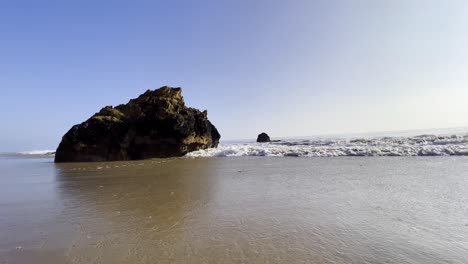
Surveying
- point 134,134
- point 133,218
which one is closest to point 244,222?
point 133,218

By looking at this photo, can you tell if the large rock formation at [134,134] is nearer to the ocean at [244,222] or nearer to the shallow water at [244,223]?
the ocean at [244,222]

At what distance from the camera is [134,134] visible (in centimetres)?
2033

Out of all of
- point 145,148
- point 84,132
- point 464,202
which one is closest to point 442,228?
point 464,202

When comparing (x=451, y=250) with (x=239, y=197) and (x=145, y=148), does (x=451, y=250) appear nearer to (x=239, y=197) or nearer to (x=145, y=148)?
(x=239, y=197)

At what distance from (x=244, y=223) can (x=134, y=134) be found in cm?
1750

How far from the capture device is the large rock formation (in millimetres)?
19234

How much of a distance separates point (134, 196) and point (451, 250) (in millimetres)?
5655

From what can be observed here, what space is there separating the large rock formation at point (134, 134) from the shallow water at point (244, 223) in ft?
39.6

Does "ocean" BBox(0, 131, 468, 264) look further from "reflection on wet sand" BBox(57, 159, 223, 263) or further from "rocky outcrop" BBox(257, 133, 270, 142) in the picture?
"rocky outcrop" BBox(257, 133, 270, 142)

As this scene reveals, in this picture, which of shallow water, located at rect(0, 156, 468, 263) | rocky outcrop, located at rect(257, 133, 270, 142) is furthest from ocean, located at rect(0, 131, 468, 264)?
rocky outcrop, located at rect(257, 133, 270, 142)

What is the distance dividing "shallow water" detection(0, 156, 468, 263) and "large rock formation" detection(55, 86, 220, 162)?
39.6ft

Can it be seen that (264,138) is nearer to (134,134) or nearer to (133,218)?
(134,134)

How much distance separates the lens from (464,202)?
523 centimetres

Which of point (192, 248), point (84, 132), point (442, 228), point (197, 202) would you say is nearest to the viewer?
point (192, 248)
